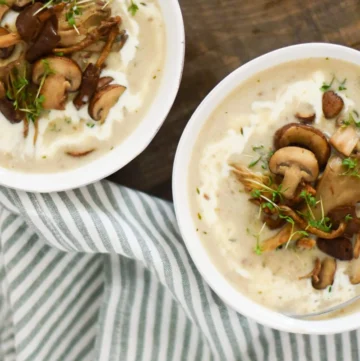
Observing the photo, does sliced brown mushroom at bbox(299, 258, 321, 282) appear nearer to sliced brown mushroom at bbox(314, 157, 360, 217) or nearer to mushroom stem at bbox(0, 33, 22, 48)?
sliced brown mushroom at bbox(314, 157, 360, 217)

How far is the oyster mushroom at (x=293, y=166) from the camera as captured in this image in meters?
1.47

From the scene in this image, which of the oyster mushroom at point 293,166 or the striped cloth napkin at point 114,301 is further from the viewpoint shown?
the striped cloth napkin at point 114,301

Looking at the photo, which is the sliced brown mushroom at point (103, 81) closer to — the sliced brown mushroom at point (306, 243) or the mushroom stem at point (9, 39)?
the mushroom stem at point (9, 39)

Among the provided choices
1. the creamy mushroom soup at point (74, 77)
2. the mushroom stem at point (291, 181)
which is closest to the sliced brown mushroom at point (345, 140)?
the mushroom stem at point (291, 181)

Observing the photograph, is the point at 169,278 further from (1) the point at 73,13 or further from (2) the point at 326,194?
(1) the point at 73,13

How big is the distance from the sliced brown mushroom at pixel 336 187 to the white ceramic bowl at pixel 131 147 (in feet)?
1.34

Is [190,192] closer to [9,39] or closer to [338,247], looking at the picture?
[338,247]

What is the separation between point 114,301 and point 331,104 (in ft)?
2.52

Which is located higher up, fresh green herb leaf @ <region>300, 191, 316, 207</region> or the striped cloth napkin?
fresh green herb leaf @ <region>300, 191, 316, 207</region>

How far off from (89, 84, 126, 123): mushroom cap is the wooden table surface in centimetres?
23

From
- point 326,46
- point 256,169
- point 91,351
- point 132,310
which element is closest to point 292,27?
point 326,46

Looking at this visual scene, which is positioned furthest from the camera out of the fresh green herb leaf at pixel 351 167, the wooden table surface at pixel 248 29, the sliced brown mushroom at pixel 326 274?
the wooden table surface at pixel 248 29

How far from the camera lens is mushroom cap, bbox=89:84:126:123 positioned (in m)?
1.52

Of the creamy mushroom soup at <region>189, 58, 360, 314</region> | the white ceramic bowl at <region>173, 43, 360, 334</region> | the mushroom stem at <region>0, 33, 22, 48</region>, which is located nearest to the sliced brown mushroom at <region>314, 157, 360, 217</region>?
the creamy mushroom soup at <region>189, 58, 360, 314</region>
